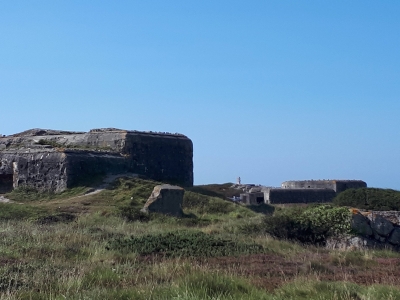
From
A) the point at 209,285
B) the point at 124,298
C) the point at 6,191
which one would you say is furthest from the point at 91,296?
the point at 6,191

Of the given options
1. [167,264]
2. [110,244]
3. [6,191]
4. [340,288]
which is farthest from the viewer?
[6,191]

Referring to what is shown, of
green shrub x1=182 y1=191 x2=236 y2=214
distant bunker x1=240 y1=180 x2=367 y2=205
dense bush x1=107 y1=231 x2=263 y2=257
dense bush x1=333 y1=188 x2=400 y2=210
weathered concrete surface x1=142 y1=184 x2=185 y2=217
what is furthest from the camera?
distant bunker x1=240 y1=180 x2=367 y2=205

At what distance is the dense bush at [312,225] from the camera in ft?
51.3

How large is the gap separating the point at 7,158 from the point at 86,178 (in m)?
4.15

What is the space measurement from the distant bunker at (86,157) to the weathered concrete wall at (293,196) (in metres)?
4.55

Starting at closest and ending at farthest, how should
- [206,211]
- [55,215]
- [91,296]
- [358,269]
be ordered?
[91,296] → [358,269] → [55,215] → [206,211]

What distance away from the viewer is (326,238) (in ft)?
51.2

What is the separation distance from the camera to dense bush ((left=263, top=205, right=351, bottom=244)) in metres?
15.6

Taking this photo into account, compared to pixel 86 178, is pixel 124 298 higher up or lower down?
lower down

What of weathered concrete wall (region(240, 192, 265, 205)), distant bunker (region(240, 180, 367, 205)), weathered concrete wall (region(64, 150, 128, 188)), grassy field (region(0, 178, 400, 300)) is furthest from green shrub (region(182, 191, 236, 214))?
weathered concrete wall (region(240, 192, 265, 205))

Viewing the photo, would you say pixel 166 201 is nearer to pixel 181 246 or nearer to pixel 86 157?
pixel 86 157

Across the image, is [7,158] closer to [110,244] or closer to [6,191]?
[6,191]

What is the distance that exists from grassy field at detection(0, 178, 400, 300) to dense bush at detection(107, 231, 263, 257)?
2 centimetres

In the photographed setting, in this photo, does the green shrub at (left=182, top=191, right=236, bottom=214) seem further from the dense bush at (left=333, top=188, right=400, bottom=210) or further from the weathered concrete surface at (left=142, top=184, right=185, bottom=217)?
the dense bush at (left=333, top=188, right=400, bottom=210)
